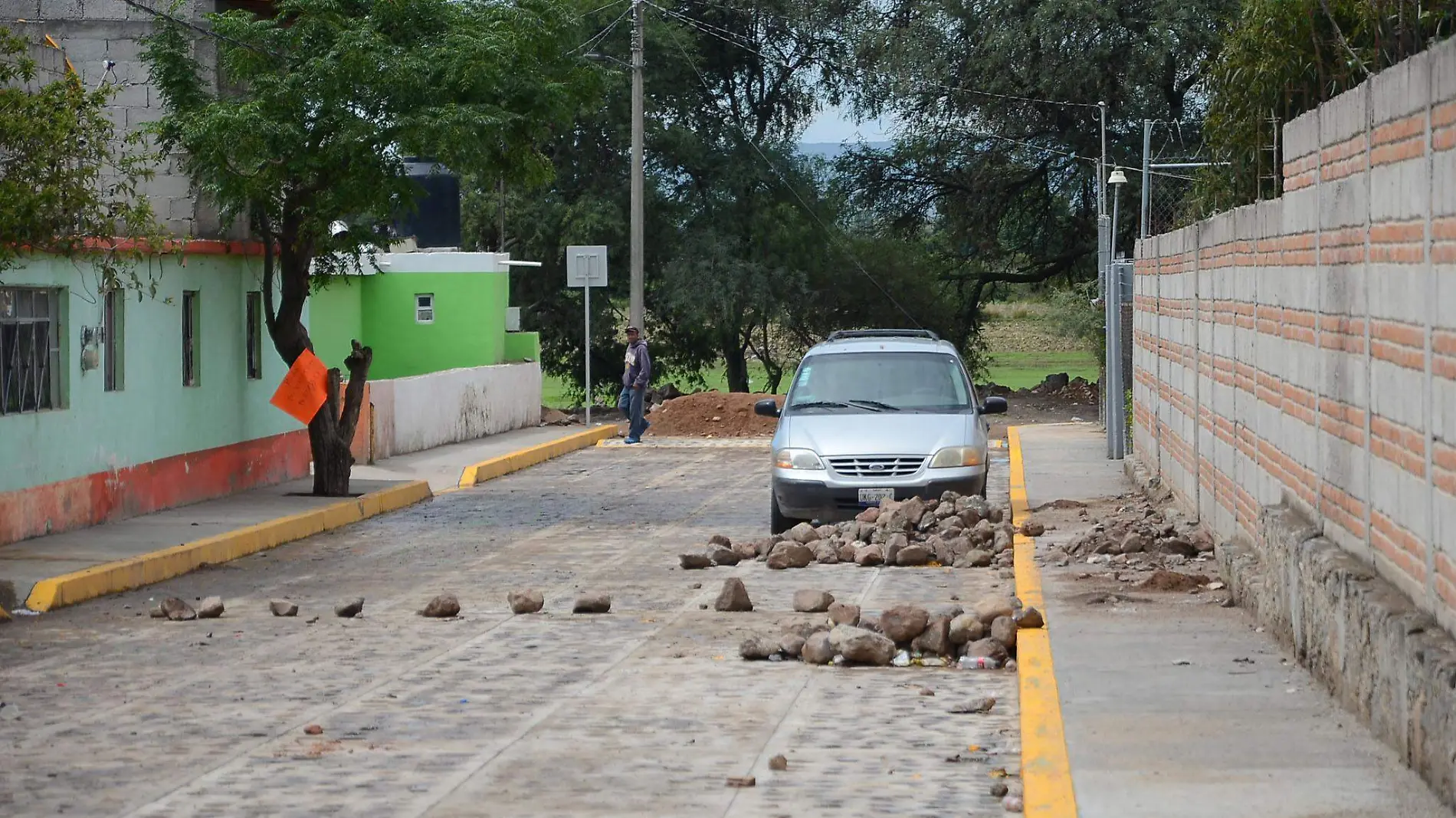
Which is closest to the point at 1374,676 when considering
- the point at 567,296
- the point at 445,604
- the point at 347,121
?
the point at 445,604

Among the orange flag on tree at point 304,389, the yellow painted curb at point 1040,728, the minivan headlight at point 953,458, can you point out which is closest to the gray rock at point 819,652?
the yellow painted curb at point 1040,728

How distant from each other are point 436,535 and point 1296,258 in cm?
1011

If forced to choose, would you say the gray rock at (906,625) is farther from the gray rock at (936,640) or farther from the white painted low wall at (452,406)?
the white painted low wall at (452,406)

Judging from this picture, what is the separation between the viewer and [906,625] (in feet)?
35.7

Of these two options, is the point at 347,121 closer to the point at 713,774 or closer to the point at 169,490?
the point at 169,490

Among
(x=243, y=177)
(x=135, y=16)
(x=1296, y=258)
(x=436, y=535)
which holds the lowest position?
(x=436, y=535)

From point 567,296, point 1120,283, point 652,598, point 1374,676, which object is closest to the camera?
point 1374,676

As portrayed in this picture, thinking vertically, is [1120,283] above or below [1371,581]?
above

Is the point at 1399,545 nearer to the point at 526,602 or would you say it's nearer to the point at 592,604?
the point at 592,604

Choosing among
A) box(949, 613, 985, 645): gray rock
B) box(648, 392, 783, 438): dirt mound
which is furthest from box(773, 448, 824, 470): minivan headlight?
box(648, 392, 783, 438): dirt mound

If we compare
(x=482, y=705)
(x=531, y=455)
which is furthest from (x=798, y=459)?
(x=531, y=455)

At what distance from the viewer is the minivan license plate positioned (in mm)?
17047

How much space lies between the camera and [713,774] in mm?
7855

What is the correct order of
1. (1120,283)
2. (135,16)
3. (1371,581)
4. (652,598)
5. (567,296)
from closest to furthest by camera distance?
(1371,581)
(652,598)
(135,16)
(1120,283)
(567,296)
